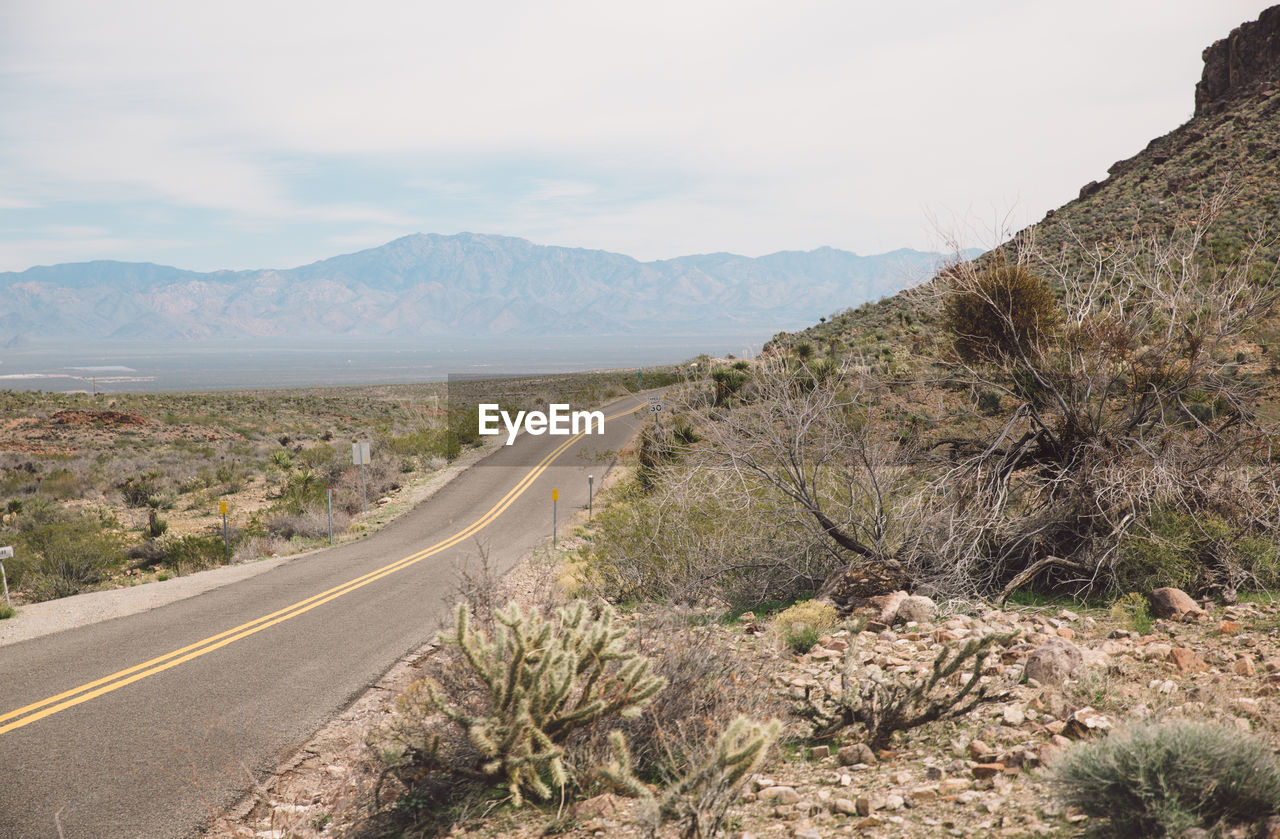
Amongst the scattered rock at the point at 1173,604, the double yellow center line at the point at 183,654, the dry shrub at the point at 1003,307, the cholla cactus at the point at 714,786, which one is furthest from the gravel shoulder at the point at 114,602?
the scattered rock at the point at 1173,604

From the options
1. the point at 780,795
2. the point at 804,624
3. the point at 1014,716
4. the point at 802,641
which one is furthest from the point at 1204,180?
the point at 780,795

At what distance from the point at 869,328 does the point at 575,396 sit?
912 inches

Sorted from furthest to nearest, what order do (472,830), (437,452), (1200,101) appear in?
(1200,101) < (437,452) < (472,830)

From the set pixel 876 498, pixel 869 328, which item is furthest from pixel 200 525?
pixel 869 328

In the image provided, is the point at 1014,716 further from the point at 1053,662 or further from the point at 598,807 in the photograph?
the point at 598,807

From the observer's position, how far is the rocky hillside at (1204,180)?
3095 cm

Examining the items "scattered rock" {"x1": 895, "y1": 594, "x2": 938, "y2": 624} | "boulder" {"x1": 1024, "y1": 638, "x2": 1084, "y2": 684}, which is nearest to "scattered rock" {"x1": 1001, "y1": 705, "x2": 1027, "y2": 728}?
"boulder" {"x1": 1024, "y1": 638, "x2": 1084, "y2": 684}

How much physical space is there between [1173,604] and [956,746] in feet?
11.6

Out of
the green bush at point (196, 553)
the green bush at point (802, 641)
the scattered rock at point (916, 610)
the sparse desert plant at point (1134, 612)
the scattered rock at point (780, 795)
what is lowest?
the green bush at point (196, 553)

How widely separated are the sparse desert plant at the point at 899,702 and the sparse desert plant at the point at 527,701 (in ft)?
5.01

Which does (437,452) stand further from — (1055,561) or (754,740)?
(754,740)

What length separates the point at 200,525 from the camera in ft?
80.5

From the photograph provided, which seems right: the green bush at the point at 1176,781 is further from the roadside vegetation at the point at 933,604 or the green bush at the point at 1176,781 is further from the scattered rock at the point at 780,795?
the scattered rock at the point at 780,795

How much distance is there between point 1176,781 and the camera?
3.73m
